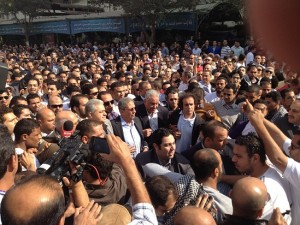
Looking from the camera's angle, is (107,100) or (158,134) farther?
(107,100)

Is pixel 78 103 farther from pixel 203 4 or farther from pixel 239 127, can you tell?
pixel 203 4

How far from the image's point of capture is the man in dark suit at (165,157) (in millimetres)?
3521

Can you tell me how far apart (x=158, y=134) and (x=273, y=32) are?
3282 mm

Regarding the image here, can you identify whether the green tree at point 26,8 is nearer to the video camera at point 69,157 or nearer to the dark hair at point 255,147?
the dark hair at point 255,147

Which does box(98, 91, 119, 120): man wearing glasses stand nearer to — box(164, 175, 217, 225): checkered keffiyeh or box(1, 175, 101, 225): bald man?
box(164, 175, 217, 225): checkered keffiyeh

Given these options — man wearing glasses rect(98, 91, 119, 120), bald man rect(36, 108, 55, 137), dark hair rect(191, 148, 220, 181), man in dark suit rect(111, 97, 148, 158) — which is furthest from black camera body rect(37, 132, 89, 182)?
man wearing glasses rect(98, 91, 119, 120)

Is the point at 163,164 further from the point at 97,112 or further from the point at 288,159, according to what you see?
the point at 288,159

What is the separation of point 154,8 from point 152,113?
609 inches

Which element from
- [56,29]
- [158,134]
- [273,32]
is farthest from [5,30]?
[273,32]

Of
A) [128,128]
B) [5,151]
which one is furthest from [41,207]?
[128,128]

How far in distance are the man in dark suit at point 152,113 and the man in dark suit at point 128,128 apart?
44cm

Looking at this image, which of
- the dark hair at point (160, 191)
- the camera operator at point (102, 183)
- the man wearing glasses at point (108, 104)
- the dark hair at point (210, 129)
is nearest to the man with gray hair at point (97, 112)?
the man wearing glasses at point (108, 104)

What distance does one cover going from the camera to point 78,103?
496 cm

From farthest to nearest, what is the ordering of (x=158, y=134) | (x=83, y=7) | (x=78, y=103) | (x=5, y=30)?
(x=83, y=7) → (x=5, y=30) → (x=78, y=103) → (x=158, y=134)
